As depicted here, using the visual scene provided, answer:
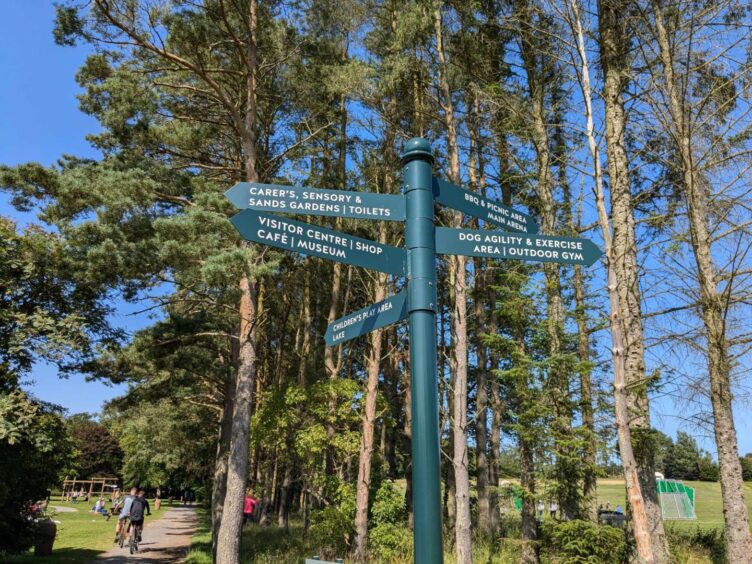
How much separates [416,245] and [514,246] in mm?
786

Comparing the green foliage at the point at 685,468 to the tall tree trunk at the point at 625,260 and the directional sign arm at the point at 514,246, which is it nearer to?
the tall tree trunk at the point at 625,260

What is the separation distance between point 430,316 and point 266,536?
62.6 ft

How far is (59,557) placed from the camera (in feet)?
42.5

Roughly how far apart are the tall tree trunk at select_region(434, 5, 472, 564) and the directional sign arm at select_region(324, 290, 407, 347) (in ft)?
26.1

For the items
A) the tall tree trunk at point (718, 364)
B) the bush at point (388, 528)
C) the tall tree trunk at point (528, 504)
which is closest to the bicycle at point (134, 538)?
the bush at point (388, 528)

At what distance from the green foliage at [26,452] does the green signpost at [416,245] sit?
28.8 ft

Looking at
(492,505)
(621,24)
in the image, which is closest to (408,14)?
(621,24)

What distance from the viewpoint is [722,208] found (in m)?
10.4

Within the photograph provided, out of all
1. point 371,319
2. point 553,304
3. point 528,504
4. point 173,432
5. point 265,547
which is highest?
point 553,304

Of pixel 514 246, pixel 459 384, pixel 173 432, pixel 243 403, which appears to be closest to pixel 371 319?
pixel 514 246

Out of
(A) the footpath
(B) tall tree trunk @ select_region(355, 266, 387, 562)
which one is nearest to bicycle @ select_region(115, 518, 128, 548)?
(A) the footpath

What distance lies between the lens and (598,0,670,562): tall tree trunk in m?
9.21

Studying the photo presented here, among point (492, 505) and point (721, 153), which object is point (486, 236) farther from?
point (492, 505)

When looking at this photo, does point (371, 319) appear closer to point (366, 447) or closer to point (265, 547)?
point (366, 447)
